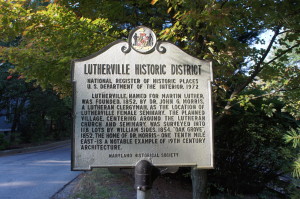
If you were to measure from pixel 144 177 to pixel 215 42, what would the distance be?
2846 millimetres

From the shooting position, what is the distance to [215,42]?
181 inches

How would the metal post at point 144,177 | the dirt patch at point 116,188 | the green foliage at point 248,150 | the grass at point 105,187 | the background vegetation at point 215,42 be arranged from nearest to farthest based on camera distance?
the metal post at point 144,177
the background vegetation at point 215,42
the green foliage at point 248,150
the grass at point 105,187
the dirt patch at point 116,188

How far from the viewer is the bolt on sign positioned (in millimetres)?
2857

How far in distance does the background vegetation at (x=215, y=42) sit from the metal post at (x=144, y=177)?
5.58 feet

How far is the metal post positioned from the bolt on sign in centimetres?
8

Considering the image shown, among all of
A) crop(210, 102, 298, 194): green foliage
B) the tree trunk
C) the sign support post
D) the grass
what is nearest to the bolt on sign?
the sign support post

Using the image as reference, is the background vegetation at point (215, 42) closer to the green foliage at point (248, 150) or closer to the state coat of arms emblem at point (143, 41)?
the green foliage at point (248, 150)

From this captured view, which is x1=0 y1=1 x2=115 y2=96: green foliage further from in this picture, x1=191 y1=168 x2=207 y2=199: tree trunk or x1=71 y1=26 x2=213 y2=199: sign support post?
x1=191 y1=168 x2=207 y2=199: tree trunk

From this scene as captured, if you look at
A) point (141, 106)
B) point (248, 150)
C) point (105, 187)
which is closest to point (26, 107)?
point (105, 187)

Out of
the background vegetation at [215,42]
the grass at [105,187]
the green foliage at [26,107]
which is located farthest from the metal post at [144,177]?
the green foliage at [26,107]

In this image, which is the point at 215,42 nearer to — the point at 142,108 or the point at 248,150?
the point at 142,108

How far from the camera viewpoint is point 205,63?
302 centimetres

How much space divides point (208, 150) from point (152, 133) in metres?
0.65

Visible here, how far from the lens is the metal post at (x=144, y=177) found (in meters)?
2.75
